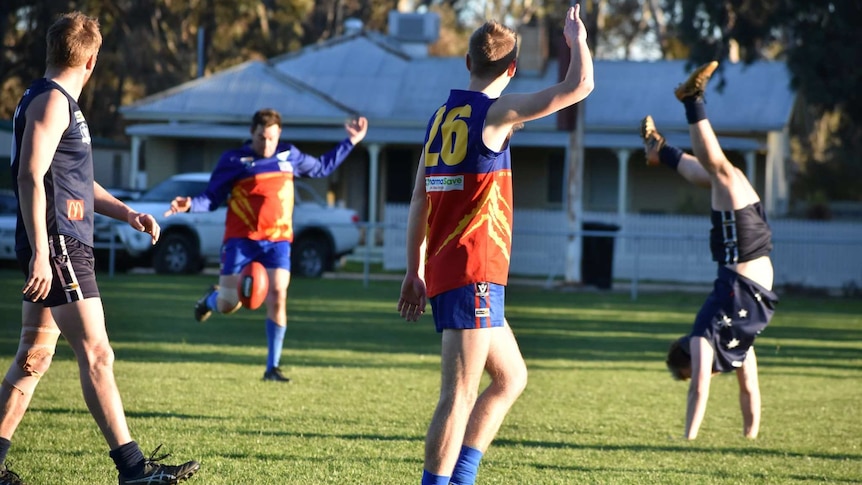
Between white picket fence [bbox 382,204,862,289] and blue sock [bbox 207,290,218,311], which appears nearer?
blue sock [bbox 207,290,218,311]

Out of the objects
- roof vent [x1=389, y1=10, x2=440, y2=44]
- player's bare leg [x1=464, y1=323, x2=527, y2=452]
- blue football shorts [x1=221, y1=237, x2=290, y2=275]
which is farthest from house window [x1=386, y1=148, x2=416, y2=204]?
player's bare leg [x1=464, y1=323, x2=527, y2=452]

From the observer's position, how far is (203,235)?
24406 mm

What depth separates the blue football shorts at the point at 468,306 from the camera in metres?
4.97

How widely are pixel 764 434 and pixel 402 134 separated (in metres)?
25.8

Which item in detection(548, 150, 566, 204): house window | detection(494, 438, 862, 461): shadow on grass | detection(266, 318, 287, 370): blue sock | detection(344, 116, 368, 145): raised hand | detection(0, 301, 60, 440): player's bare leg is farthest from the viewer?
detection(548, 150, 566, 204): house window

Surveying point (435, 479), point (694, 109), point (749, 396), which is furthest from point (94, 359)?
point (749, 396)

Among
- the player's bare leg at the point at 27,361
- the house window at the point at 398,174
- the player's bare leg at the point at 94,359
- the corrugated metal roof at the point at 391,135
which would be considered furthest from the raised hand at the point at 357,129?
the house window at the point at 398,174

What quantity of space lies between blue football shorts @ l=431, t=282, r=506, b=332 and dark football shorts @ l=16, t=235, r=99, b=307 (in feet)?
5.23

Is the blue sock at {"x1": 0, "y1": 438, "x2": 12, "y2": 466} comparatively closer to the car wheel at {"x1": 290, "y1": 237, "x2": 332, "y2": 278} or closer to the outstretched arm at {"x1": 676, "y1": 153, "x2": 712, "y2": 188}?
the outstretched arm at {"x1": 676, "y1": 153, "x2": 712, "y2": 188}

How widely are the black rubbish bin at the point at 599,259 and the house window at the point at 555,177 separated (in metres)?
10.0

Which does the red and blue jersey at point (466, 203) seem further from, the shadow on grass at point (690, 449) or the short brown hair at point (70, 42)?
the shadow on grass at point (690, 449)

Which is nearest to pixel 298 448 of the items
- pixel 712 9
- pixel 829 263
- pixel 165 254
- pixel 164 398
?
pixel 164 398

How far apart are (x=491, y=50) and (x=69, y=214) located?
2016mm

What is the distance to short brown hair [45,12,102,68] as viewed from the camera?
214 inches
